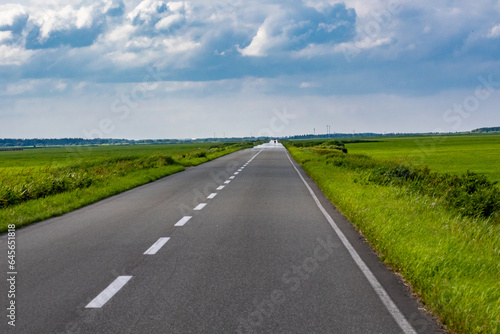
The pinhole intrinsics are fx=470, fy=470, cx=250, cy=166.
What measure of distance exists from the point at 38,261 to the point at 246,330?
396cm

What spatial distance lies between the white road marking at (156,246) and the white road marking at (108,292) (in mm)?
1354

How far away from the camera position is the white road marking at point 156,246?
7163mm

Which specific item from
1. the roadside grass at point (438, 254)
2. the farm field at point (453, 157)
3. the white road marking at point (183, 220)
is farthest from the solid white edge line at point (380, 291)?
the farm field at point (453, 157)

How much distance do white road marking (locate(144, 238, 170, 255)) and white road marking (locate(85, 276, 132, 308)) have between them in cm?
135

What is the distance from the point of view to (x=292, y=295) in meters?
5.11

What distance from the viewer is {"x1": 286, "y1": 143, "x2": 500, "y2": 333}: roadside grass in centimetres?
442

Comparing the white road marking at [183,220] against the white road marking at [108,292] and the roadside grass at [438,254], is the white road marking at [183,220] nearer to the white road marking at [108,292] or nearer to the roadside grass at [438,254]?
the roadside grass at [438,254]

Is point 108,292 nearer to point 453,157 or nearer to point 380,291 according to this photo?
point 380,291

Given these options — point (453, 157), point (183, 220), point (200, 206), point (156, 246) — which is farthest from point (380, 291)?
point (453, 157)

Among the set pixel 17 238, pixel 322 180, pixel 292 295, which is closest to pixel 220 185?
pixel 322 180

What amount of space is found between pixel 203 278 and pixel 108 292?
1143 mm

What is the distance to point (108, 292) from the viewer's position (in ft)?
17.1

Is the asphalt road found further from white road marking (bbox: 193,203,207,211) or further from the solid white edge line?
white road marking (bbox: 193,203,207,211)

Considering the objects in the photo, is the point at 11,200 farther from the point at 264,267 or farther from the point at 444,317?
the point at 444,317
